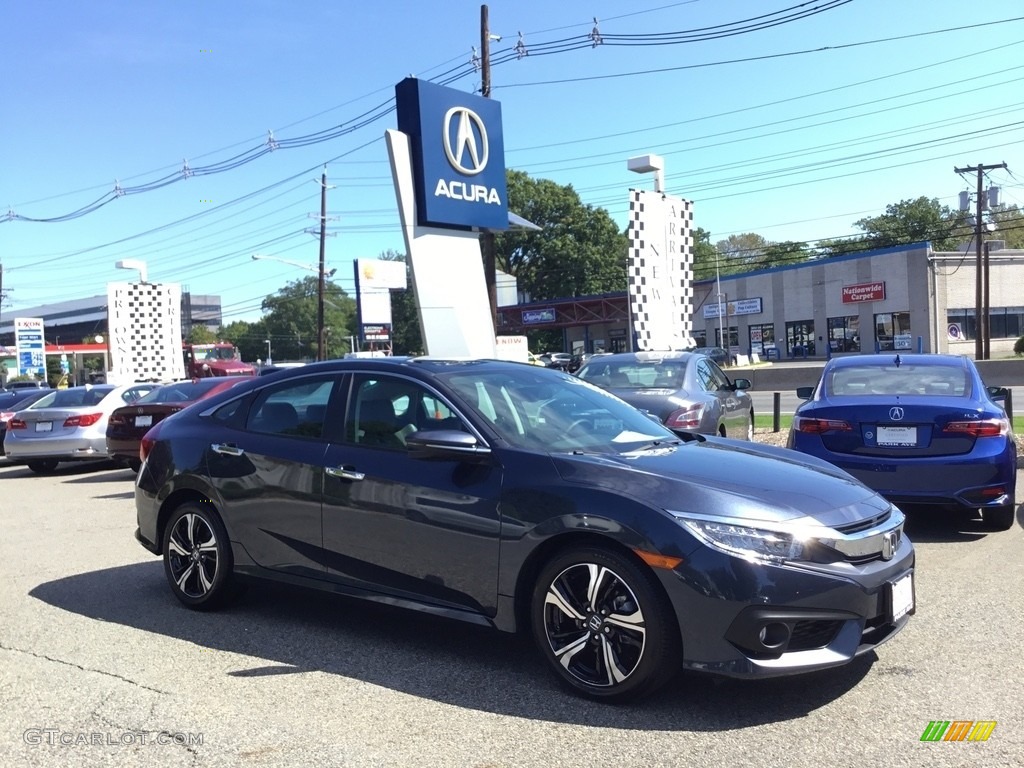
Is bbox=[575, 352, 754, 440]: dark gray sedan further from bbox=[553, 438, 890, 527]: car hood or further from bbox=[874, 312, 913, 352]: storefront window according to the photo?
bbox=[874, 312, 913, 352]: storefront window

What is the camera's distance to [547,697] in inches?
166

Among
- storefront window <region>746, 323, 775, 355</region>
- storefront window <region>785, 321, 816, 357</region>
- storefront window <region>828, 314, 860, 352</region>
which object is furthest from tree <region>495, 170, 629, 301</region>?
storefront window <region>828, 314, 860, 352</region>

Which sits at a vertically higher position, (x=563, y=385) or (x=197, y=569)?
(x=563, y=385)

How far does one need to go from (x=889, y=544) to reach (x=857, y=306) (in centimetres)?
5502

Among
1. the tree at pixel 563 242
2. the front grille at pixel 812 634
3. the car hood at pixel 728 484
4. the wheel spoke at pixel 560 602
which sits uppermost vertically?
the tree at pixel 563 242

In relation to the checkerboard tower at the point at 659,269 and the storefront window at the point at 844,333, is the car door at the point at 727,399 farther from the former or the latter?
the storefront window at the point at 844,333

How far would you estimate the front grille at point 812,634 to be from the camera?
3.84m

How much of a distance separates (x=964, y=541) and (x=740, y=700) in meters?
4.06

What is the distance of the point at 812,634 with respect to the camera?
153 inches

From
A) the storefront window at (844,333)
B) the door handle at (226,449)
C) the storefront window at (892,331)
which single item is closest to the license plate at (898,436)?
the door handle at (226,449)

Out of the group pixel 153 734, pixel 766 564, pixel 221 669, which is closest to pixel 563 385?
pixel 766 564

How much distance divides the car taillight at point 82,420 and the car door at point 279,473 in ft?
34.1

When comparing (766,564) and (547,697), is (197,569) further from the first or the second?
(766,564)

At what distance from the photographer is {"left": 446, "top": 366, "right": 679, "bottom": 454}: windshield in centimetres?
472
